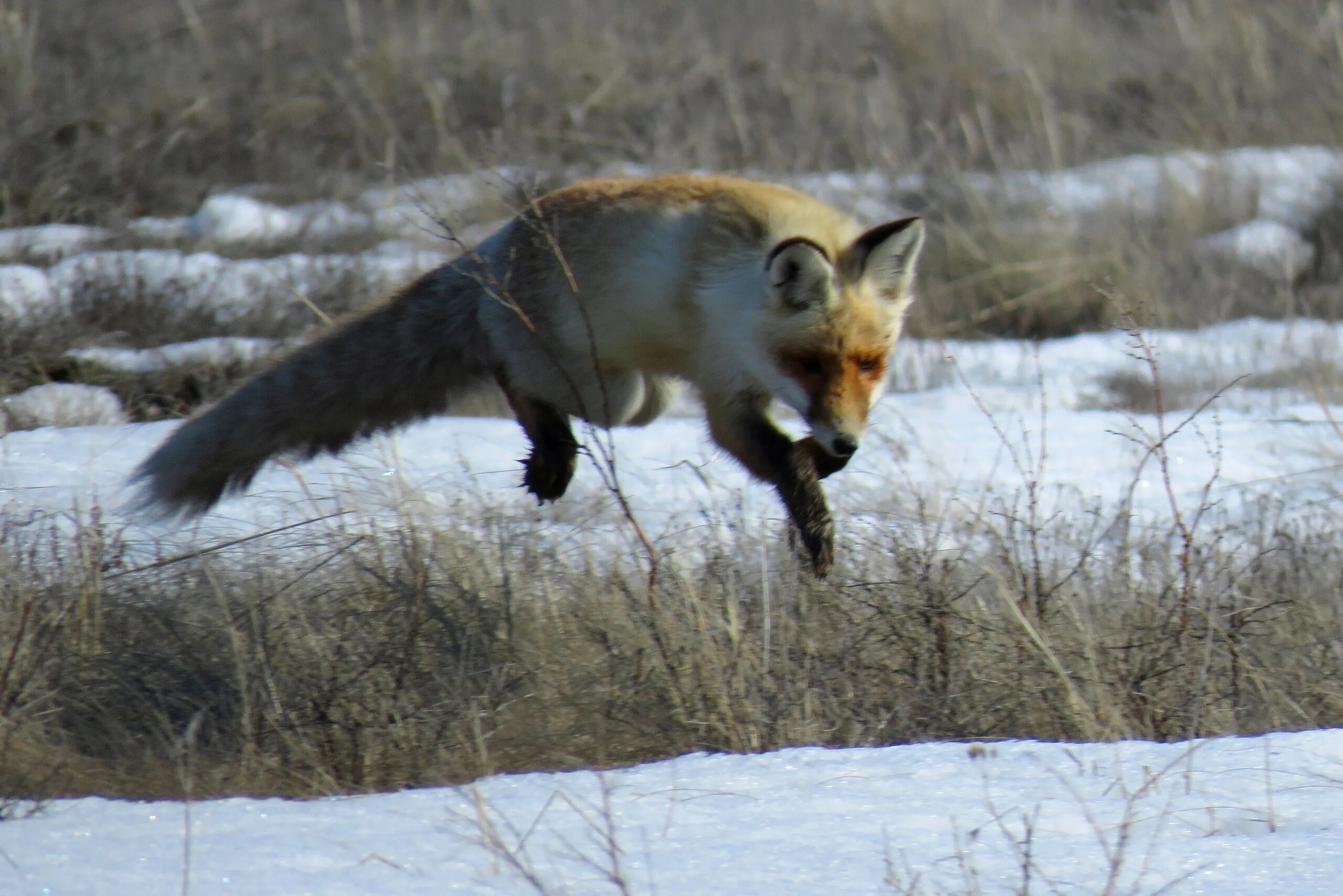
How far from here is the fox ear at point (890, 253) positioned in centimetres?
438

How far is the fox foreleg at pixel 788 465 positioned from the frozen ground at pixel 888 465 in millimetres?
186

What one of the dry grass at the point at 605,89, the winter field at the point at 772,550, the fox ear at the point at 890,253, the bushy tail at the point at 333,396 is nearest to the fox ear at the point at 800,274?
the fox ear at the point at 890,253

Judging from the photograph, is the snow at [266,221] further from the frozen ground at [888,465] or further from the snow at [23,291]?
the frozen ground at [888,465]

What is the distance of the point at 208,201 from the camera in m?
9.92

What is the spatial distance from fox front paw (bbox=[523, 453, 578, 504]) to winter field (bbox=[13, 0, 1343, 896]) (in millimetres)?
205

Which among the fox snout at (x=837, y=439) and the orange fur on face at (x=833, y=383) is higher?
the orange fur on face at (x=833, y=383)

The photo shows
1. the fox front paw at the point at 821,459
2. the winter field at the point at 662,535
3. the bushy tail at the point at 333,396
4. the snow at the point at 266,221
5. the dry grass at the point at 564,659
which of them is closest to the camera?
the winter field at the point at 662,535

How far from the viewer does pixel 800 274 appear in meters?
4.26

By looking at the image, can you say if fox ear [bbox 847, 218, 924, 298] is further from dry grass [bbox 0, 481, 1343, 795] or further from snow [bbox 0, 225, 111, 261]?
snow [bbox 0, 225, 111, 261]

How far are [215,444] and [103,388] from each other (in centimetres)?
257

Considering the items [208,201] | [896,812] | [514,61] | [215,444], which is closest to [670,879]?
[896,812]

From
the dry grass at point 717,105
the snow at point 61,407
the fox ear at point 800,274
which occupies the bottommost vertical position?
the snow at point 61,407

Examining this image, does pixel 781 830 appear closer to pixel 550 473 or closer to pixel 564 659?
pixel 564 659

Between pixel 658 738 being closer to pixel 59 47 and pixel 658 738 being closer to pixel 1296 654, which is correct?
pixel 1296 654
